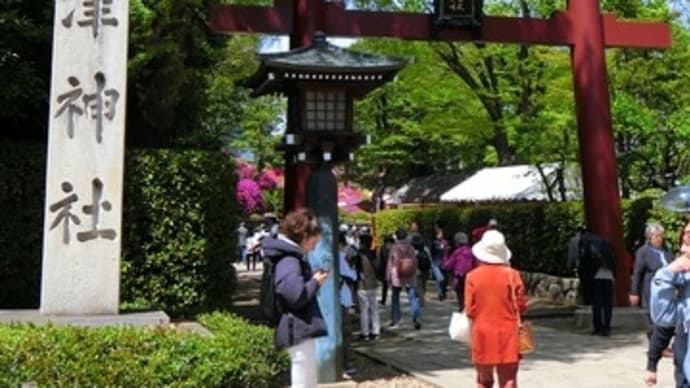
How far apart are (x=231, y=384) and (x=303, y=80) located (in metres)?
3.97

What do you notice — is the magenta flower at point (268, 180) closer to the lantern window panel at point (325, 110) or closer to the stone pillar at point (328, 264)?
the lantern window panel at point (325, 110)

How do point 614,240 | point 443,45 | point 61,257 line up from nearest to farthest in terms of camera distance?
1. point 61,257
2. point 614,240
3. point 443,45

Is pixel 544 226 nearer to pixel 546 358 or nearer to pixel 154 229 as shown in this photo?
pixel 546 358

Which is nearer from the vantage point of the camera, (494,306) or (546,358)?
(494,306)

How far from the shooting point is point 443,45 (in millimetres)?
25453

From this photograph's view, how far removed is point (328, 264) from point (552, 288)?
379 inches

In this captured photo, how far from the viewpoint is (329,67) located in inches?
348

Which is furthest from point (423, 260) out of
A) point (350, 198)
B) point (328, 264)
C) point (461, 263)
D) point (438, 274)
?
point (350, 198)

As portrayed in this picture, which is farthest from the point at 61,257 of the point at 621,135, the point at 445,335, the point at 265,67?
the point at 621,135

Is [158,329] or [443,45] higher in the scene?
[443,45]

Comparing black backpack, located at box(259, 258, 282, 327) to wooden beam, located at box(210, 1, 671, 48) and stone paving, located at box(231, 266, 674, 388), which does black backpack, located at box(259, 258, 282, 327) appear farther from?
wooden beam, located at box(210, 1, 671, 48)

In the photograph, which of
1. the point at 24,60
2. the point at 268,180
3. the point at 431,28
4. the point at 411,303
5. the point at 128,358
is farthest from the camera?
the point at 268,180

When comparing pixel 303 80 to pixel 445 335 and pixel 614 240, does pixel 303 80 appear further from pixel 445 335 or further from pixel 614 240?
pixel 614 240

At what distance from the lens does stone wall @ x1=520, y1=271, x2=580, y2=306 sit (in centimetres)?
1634
